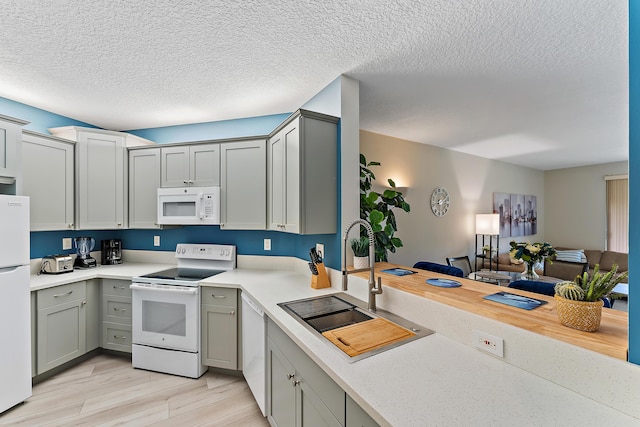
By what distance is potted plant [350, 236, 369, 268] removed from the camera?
2141mm

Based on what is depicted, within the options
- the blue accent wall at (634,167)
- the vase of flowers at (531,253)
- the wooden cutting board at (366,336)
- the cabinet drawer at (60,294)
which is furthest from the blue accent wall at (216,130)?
the vase of flowers at (531,253)

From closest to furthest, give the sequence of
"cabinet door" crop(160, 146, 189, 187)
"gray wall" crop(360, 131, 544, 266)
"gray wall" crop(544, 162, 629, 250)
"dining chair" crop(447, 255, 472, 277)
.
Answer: "cabinet door" crop(160, 146, 189, 187), "gray wall" crop(360, 131, 544, 266), "dining chair" crop(447, 255, 472, 277), "gray wall" crop(544, 162, 629, 250)

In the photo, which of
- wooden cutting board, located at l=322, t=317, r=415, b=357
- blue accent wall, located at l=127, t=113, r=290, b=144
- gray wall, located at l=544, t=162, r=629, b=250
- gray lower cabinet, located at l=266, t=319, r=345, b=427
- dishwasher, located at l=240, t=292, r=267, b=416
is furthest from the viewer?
gray wall, located at l=544, t=162, r=629, b=250

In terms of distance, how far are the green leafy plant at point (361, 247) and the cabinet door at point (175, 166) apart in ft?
6.25

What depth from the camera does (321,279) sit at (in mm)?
2205

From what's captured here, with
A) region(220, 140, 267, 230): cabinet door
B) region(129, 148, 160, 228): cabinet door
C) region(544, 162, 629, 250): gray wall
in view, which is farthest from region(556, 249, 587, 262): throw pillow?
region(129, 148, 160, 228): cabinet door

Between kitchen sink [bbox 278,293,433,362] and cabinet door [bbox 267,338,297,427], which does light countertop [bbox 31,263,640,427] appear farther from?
cabinet door [bbox 267,338,297,427]

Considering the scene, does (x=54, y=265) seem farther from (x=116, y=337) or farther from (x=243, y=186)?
(x=243, y=186)

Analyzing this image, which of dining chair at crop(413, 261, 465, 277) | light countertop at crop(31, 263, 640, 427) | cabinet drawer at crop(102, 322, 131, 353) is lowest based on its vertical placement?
cabinet drawer at crop(102, 322, 131, 353)

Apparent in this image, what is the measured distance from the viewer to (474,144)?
429 centimetres

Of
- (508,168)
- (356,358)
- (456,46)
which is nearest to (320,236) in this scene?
(356,358)

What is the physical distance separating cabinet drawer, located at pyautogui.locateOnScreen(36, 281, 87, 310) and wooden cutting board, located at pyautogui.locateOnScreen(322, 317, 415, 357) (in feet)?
8.23

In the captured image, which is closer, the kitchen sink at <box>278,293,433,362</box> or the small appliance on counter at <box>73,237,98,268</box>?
the kitchen sink at <box>278,293,433,362</box>

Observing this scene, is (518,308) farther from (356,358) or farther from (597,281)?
(356,358)
